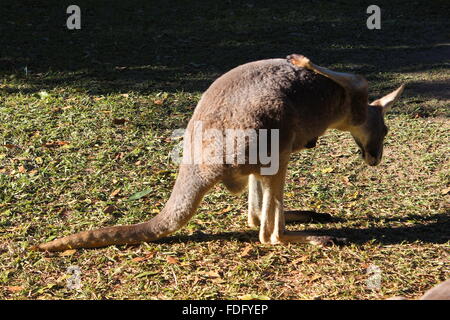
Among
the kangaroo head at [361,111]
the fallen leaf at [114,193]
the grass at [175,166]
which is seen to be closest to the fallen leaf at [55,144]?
the grass at [175,166]

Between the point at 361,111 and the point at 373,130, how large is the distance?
236 mm

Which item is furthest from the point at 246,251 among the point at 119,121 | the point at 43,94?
the point at 43,94

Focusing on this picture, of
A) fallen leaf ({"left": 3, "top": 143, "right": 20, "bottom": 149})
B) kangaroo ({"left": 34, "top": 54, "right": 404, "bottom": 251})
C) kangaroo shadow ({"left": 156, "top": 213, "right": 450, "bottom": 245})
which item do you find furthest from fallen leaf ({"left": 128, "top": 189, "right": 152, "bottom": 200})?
fallen leaf ({"left": 3, "top": 143, "right": 20, "bottom": 149})

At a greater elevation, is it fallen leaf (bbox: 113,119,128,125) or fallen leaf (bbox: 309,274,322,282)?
fallen leaf (bbox: 113,119,128,125)

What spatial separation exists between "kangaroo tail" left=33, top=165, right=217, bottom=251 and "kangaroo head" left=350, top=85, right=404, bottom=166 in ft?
3.24

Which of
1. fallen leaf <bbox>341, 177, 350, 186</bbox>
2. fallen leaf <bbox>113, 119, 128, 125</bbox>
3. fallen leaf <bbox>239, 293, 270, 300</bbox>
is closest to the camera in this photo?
fallen leaf <bbox>239, 293, 270, 300</bbox>

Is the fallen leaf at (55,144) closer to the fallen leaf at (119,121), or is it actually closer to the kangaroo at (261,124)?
the fallen leaf at (119,121)

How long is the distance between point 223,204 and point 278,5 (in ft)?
17.9

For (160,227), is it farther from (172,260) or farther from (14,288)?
(14,288)

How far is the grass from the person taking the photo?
10.4 feet

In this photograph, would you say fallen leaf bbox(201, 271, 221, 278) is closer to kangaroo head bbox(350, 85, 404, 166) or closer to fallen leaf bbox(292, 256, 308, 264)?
fallen leaf bbox(292, 256, 308, 264)

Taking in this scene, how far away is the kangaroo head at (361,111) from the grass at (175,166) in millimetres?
364

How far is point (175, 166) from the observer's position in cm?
445

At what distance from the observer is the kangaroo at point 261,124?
122 inches
